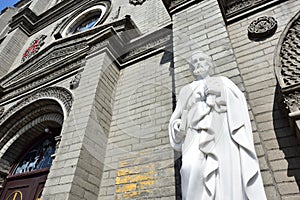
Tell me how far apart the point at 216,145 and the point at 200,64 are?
1195 mm

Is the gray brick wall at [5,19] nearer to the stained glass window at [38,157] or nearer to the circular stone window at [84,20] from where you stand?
the circular stone window at [84,20]

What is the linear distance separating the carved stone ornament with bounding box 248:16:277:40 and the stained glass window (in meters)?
5.61

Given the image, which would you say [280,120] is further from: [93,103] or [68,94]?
[68,94]

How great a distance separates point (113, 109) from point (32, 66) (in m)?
4.92

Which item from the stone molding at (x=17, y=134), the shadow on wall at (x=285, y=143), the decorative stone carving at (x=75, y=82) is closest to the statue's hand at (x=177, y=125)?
the shadow on wall at (x=285, y=143)

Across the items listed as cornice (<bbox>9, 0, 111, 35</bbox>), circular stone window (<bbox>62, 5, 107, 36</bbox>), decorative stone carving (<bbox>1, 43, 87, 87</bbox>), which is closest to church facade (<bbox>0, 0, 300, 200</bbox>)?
decorative stone carving (<bbox>1, 43, 87, 87</bbox>)

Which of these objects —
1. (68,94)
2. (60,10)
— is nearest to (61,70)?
(68,94)

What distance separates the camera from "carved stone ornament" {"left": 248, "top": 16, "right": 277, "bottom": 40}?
4027 mm

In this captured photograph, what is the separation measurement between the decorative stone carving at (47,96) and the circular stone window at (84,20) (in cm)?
469

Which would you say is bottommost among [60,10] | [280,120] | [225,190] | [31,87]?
[225,190]

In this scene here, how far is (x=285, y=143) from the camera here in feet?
9.55

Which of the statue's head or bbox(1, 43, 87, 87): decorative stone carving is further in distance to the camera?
bbox(1, 43, 87, 87): decorative stone carving

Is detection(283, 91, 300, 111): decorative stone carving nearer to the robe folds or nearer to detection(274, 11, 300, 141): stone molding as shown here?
detection(274, 11, 300, 141): stone molding

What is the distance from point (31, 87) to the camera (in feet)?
23.1
